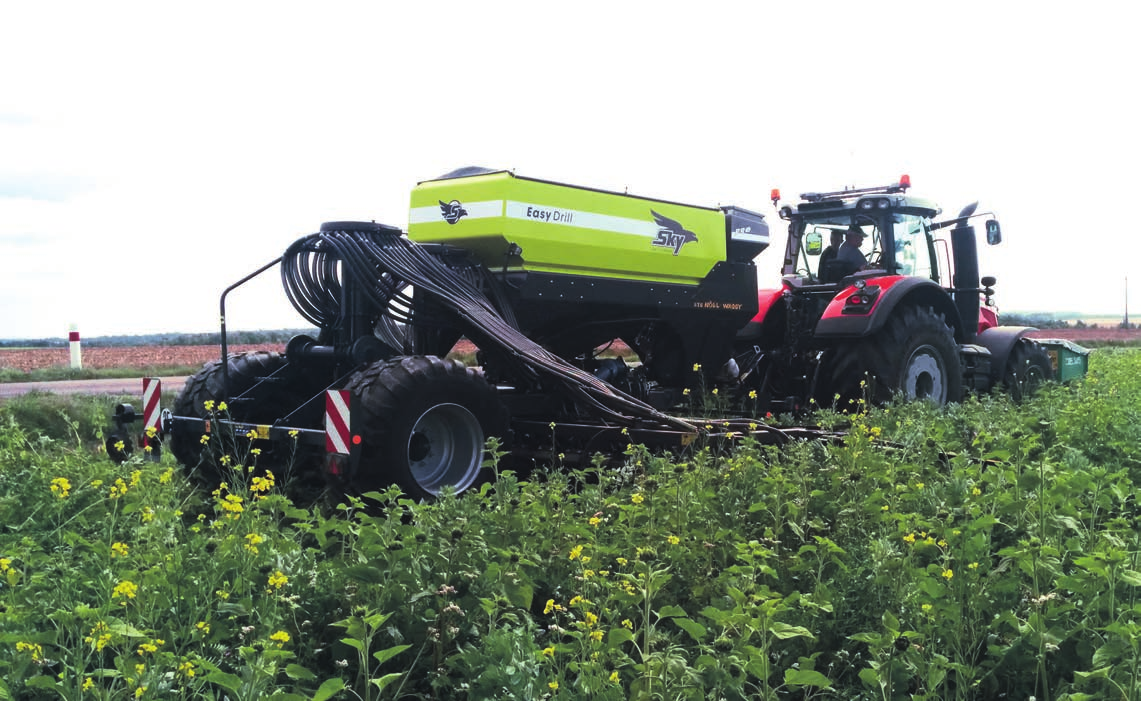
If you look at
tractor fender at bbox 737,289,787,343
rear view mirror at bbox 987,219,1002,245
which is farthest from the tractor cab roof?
tractor fender at bbox 737,289,787,343

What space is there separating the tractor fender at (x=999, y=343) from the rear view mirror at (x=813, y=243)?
8.25 ft

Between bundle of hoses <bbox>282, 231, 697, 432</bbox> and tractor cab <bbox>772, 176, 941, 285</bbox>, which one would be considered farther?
tractor cab <bbox>772, 176, 941, 285</bbox>

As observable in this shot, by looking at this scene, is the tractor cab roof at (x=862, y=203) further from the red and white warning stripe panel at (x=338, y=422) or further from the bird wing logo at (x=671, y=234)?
the red and white warning stripe panel at (x=338, y=422)

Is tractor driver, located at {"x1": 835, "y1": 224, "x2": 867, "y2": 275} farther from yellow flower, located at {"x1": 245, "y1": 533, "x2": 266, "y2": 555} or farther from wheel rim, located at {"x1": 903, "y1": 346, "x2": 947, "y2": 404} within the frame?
yellow flower, located at {"x1": 245, "y1": 533, "x2": 266, "y2": 555}

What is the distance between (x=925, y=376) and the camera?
9.25 metres

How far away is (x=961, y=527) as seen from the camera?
12.1 feet

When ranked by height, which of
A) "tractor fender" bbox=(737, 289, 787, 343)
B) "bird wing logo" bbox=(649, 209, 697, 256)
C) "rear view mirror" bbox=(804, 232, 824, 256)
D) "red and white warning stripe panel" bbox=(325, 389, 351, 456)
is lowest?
"red and white warning stripe panel" bbox=(325, 389, 351, 456)

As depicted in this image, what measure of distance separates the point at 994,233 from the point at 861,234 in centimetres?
157

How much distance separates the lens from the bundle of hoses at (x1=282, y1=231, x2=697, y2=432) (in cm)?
637

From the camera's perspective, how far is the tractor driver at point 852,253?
9.97 m

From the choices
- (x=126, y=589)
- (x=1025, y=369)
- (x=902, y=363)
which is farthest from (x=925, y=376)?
(x=126, y=589)

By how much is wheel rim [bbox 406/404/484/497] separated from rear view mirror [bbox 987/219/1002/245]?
690 centimetres

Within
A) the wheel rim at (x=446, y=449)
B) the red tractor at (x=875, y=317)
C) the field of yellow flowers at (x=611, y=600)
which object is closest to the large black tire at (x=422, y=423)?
the wheel rim at (x=446, y=449)

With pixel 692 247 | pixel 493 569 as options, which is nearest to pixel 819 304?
pixel 692 247
